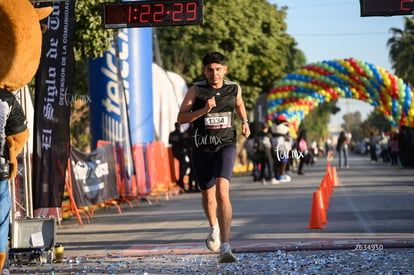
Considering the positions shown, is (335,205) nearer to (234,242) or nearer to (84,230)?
(84,230)

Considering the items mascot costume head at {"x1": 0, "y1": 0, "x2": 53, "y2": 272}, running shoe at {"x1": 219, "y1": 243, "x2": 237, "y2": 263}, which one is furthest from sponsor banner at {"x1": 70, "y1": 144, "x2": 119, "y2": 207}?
mascot costume head at {"x1": 0, "y1": 0, "x2": 53, "y2": 272}

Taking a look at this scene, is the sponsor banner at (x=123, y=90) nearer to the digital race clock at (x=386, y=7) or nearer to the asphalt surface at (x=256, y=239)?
the asphalt surface at (x=256, y=239)

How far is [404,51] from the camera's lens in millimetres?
65438

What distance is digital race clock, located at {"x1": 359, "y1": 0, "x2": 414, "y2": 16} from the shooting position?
1149 centimetres

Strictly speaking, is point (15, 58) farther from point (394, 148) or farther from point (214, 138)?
point (394, 148)

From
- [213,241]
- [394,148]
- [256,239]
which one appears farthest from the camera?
[394,148]

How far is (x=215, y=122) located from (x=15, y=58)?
219 centimetres

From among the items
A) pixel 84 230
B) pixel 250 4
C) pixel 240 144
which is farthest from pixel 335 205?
pixel 240 144

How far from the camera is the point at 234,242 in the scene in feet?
34.4

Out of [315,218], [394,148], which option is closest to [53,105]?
[315,218]

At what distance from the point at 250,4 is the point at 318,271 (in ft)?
128

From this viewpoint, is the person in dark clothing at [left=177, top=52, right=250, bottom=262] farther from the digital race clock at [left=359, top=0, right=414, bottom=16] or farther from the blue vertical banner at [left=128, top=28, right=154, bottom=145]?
the blue vertical banner at [left=128, top=28, right=154, bottom=145]

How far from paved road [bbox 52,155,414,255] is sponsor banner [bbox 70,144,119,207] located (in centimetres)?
42

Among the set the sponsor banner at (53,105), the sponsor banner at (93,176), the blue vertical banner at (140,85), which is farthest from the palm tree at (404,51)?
the sponsor banner at (53,105)
